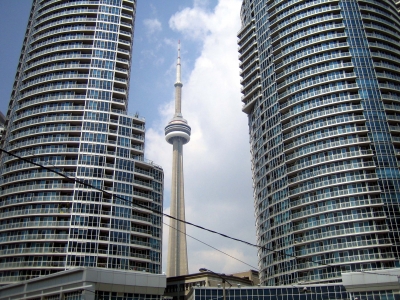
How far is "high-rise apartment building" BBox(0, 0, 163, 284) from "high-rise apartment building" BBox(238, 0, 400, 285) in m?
28.5

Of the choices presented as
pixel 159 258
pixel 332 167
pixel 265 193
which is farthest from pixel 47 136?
pixel 332 167

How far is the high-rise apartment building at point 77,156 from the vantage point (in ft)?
298

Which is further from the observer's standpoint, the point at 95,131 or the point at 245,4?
the point at 245,4

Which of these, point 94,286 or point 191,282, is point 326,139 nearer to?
point 191,282

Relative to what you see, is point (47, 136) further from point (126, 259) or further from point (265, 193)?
point (265, 193)

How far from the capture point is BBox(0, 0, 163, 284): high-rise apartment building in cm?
9094

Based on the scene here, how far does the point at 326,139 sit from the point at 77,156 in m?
53.5

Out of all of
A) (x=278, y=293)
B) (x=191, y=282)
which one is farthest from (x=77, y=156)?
(x=278, y=293)

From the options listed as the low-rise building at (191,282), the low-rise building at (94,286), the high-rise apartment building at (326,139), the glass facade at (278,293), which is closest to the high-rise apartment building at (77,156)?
the low-rise building at (94,286)

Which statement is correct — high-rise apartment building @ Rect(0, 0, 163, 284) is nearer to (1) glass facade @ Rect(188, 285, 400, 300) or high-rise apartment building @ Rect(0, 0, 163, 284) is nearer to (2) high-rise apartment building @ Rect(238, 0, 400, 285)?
(1) glass facade @ Rect(188, 285, 400, 300)

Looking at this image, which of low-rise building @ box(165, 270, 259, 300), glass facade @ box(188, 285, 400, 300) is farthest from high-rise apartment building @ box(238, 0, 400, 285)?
low-rise building @ box(165, 270, 259, 300)

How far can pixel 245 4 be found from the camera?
135750 millimetres

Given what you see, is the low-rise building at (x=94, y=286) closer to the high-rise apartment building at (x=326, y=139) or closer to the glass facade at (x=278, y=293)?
the glass facade at (x=278, y=293)

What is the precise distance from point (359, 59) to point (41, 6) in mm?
82483
